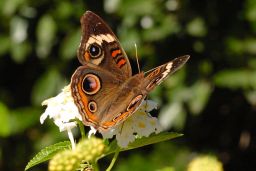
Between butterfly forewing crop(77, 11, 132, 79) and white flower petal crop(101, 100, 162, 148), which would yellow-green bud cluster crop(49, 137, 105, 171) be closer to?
white flower petal crop(101, 100, 162, 148)

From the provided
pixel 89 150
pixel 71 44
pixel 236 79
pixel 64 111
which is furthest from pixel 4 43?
pixel 89 150

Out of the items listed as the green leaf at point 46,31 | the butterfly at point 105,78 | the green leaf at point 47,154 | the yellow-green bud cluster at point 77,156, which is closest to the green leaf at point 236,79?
the green leaf at point 46,31

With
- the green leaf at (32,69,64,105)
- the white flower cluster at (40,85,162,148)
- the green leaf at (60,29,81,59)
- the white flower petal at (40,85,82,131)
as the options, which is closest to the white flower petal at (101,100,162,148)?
the white flower cluster at (40,85,162,148)

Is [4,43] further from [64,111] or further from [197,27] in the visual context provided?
[64,111]

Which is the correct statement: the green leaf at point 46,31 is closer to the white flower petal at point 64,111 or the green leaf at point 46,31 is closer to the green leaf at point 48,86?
the green leaf at point 48,86

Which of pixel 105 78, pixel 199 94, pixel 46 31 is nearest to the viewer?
pixel 105 78

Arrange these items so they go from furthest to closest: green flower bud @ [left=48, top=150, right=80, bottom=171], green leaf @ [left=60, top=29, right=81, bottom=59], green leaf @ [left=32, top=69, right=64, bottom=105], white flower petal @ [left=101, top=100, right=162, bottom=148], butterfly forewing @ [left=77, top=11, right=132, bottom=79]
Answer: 1. green leaf @ [left=32, top=69, right=64, bottom=105]
2. green leaf @ [left=60, top=29, right=81, bottom=59]
3. butterfly forewing @ [left=77, top=11, right=132, bottom=79]
4. white flower petal @ [left=101, top=100, right=162, bottom=148]
5. green flower bud @ [left=48, top=150, right=80, bottom=171]

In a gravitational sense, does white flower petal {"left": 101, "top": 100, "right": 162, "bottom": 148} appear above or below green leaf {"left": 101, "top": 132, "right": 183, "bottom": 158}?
above
